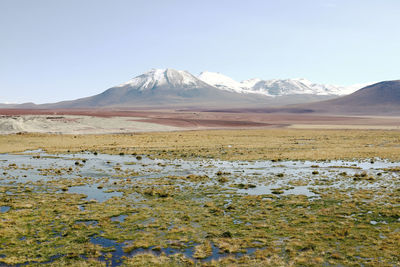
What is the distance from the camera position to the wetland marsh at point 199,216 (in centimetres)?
1493

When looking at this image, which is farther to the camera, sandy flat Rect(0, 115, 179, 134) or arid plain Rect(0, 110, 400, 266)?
sandy flat Rect(0, 115, 179, 134)

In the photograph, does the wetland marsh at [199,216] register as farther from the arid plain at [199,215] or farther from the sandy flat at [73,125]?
the sandy flat at [73,125]

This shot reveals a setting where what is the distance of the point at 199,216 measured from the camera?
66.4ft

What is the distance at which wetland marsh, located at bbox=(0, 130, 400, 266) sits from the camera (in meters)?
14.9

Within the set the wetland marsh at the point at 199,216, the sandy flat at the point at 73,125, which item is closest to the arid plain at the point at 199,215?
the wetland marsh at the point at 199,216

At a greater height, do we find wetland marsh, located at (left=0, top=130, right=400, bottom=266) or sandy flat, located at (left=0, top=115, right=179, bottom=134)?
sandy flat, located at (left=0, top=115, right=179, bottom=134)

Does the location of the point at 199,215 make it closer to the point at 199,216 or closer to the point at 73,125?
the point at 199,216

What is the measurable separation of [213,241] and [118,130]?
9155 centimetres

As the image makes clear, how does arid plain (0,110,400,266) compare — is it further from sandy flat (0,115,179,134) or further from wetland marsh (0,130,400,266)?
sandy flat (0,115,179,134)

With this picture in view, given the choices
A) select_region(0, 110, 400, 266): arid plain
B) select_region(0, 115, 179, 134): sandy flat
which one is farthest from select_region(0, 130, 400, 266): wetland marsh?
select_region(0, 115, 179, 134): sandy flat

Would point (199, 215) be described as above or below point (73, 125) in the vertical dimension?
below

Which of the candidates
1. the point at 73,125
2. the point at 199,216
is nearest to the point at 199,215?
the point at 199,216

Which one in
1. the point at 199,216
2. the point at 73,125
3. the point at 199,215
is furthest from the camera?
the point at 73,125

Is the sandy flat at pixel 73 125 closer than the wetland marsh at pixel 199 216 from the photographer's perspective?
No
